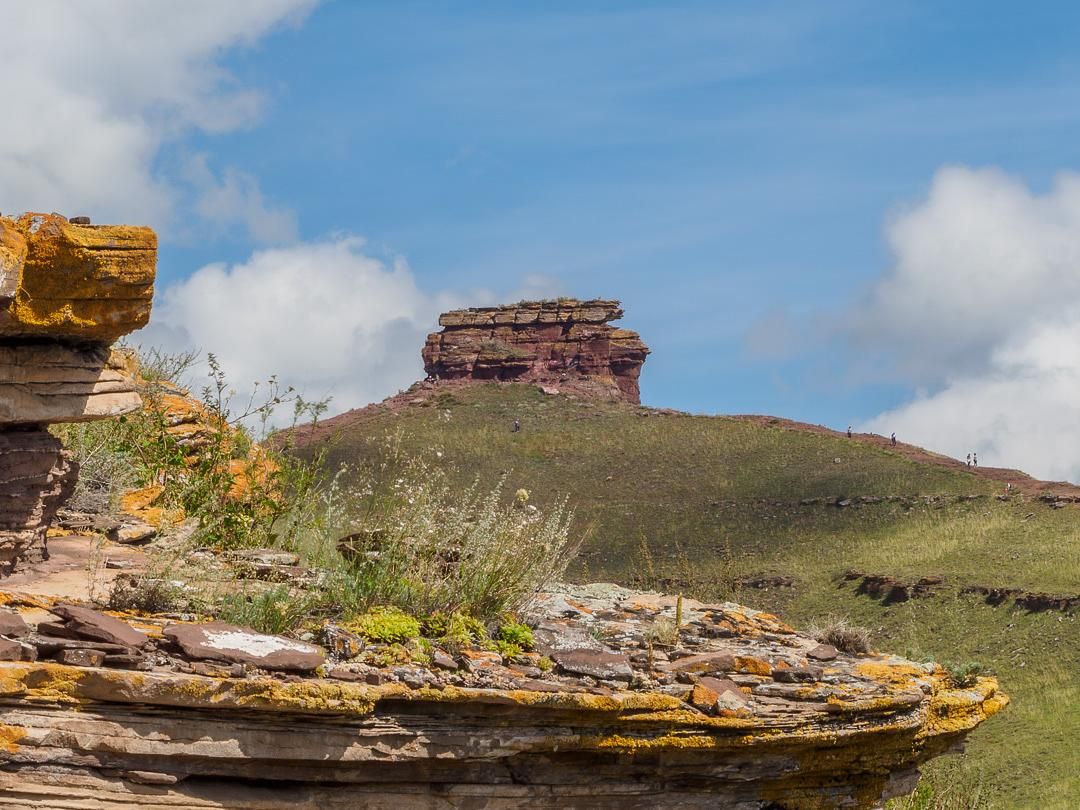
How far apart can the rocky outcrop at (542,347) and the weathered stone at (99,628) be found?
228 ft

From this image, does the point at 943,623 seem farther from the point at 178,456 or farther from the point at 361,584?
the point at 361,584

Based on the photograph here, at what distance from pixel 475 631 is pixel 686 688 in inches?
48.0

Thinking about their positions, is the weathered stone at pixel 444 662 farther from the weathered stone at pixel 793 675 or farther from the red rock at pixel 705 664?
the weathered stone at pixel 793 675

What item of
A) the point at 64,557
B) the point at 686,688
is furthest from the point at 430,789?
the point at 64,557

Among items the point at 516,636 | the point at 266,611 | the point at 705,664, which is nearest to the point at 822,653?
the point at 705,664

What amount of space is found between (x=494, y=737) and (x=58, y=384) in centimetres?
333

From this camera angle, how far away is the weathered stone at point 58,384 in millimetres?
7754

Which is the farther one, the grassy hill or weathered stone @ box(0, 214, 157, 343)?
the grassy hill

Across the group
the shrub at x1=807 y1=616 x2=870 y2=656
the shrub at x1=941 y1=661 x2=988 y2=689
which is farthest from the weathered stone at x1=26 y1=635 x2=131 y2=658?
the shrub at x1=941 y1=661 x2=988 y2=689

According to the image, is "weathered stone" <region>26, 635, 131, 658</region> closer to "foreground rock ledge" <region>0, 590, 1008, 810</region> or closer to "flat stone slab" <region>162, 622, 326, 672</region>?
"foreground rock ledge" <region>0, 590, 1008, 810</region>

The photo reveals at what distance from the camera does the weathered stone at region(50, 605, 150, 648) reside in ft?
20.1

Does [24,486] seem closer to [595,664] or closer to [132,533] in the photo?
[132,533]

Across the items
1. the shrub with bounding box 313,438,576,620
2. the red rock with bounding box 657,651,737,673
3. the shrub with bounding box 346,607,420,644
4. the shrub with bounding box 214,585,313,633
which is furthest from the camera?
the shrub with bounding box 313,438,576,620

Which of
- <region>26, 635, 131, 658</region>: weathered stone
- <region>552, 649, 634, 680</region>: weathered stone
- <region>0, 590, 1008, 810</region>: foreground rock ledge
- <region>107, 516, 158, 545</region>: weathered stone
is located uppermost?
<region>107, 516, 158, 545</region>: weathered stone
